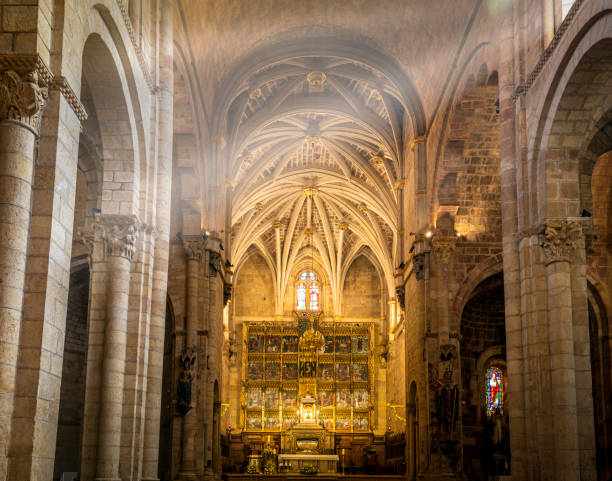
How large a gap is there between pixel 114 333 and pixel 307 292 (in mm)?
33542

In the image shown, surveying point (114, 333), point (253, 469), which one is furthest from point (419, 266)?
point (253, 469)

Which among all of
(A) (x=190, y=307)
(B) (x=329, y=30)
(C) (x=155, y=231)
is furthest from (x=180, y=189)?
(C) (x=155, y=231)

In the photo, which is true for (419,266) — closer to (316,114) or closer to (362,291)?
(316,114)

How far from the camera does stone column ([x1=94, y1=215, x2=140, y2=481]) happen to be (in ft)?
45.4

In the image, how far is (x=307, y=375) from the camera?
145ft

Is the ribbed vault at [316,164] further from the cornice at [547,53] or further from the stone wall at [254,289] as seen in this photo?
the cornice at [547,53]

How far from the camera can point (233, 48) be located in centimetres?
2662

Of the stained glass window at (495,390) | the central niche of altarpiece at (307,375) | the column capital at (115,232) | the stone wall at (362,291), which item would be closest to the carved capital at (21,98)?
the column capital at (115,232)

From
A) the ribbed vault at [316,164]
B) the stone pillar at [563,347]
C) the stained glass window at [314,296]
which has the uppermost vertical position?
the ribbed vault at [316,164]

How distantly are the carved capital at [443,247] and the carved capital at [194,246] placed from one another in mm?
7364

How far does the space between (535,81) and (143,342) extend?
895 cm

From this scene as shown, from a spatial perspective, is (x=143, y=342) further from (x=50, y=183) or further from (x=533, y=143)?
(x=533, y=143)

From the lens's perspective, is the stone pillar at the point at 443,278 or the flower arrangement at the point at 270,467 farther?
the flower arrangement at the point at 270,467

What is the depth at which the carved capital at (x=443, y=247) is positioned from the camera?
25828 millimetres
